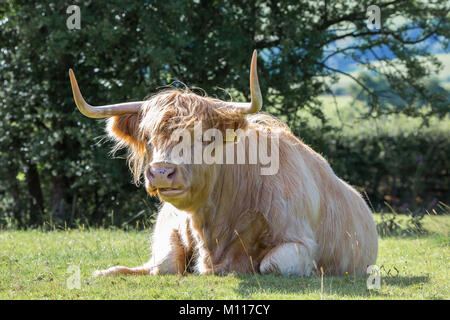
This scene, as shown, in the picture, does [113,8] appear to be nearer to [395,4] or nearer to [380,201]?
[395,4]

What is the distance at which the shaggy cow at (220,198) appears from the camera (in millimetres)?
5086

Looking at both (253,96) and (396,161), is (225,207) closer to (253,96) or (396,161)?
(253,96)

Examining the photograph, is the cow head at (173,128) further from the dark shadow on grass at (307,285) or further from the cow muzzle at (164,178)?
the dark shadow on grass at (307,285)

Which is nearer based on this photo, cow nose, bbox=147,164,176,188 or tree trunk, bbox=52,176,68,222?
cow nose, bbox=147,164,176,188

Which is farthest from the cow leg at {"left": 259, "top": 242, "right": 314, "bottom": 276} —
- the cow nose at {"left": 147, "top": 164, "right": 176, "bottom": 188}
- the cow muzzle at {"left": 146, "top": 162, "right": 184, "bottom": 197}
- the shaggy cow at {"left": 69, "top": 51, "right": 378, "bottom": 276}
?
the cow nose at {"left": 147, "top": 164, "right": 176, "bottom": 188}

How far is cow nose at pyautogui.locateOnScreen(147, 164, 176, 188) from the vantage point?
4.68m

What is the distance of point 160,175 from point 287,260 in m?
1.28

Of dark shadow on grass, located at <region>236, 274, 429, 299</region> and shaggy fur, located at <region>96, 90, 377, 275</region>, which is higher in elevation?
Answer: shaggy fur, located at <region>96, 90, 377, 275</region>

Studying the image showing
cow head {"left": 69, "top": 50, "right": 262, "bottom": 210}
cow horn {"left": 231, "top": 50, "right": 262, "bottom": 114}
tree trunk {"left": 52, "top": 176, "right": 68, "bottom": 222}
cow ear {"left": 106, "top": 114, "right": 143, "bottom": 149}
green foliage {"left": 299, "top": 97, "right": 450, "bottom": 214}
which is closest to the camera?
cow horn {"left": 231, "top": 50, "right": 262, "bottom": 114}

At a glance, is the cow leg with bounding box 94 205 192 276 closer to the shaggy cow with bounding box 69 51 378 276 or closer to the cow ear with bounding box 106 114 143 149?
the shaggy cow with bounding box 69 51 378 276

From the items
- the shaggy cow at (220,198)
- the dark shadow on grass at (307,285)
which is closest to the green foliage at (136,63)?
the shaggy cow at (220,198)

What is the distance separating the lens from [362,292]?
175 inches

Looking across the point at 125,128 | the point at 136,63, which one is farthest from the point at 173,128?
the point at 136,63
